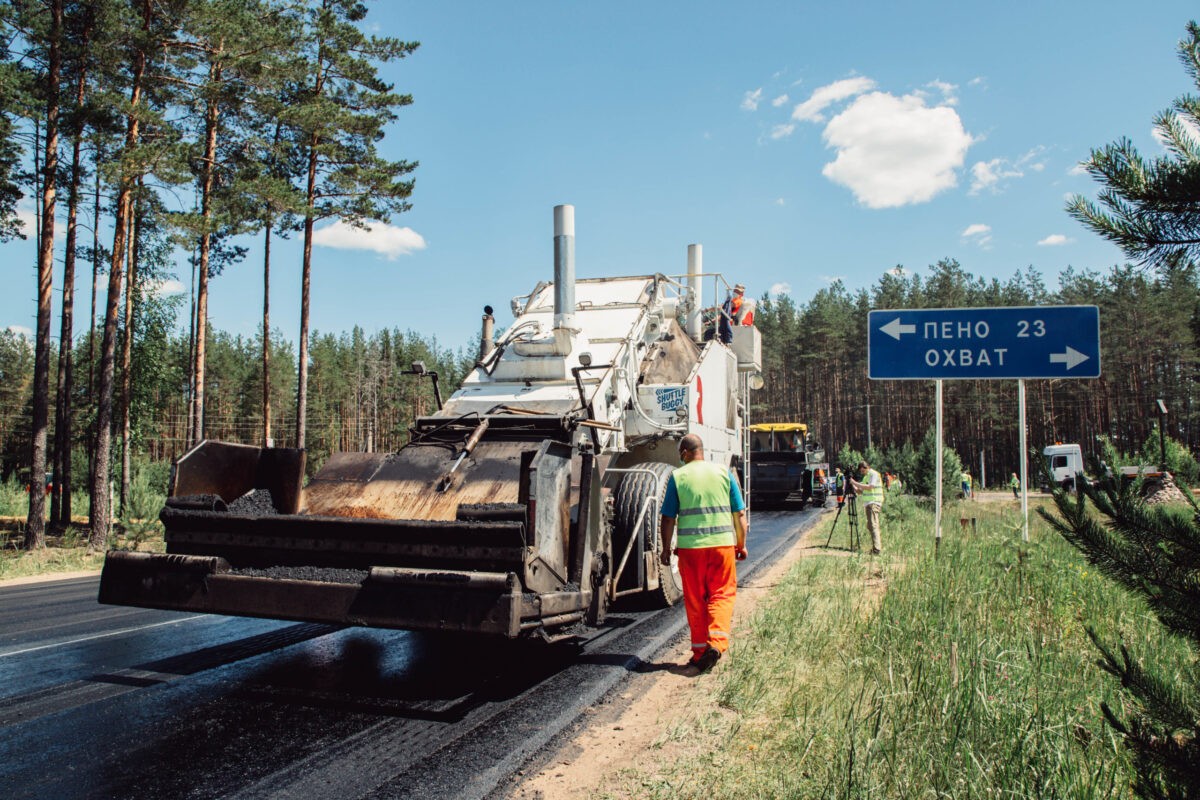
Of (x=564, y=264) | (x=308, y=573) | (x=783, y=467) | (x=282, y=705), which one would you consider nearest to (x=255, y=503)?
(x=308, y=573)

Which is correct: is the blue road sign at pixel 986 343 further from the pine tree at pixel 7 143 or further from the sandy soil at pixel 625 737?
the pine tree at pixel 7 143

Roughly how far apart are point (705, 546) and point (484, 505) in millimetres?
1715

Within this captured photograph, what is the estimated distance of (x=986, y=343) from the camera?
7.84 meters

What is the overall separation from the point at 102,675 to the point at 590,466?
3658 mm

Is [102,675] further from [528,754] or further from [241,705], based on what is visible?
[528,754]

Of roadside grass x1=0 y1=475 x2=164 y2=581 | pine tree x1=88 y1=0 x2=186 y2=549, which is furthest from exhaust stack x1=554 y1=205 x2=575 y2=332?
pine tree x1=88 y1=0 x2=186 y2=549

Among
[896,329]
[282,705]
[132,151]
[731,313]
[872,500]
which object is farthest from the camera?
[132,151]

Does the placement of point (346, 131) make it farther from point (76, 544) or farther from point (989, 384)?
point (989, 384)

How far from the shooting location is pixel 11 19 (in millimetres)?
16500

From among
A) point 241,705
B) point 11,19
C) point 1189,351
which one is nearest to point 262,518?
point 241,705

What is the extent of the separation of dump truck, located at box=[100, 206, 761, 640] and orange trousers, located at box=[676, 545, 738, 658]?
62 centimetres

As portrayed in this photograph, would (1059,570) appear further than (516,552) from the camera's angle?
Yes

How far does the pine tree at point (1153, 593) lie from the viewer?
5.60 ft

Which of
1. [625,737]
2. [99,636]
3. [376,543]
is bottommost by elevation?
[99,636]
